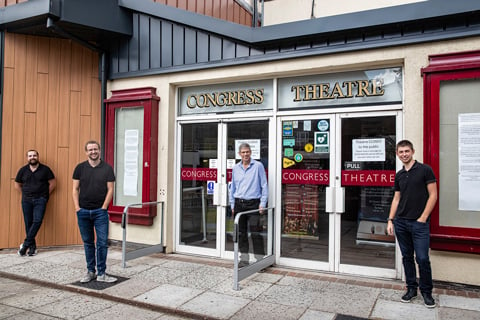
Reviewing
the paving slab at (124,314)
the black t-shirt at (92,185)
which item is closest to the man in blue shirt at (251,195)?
the paving slab at (124,314)

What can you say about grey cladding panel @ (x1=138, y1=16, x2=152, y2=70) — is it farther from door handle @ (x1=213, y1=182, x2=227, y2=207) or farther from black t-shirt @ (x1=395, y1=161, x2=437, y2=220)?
black t-shirt @ (x1=395, y1=161, x2=437, y2=220)

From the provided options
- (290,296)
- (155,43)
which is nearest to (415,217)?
(290,296)

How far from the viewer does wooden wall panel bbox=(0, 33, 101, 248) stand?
7.09 meters

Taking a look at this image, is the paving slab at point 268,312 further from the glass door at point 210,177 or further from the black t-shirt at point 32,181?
the black t-shirt at point 32,181

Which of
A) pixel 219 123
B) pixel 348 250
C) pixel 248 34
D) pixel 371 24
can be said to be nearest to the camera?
pixel 371 24

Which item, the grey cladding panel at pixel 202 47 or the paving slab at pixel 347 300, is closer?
the paving slab at pixel 347 300

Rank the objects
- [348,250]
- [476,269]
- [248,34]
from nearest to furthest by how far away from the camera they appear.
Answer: [476,269] < [348,250] < [248,34]

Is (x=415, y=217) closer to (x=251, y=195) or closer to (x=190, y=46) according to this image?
(x=251, y=195)

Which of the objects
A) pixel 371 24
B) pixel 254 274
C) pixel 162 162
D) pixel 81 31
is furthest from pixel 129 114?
pixel 371 24

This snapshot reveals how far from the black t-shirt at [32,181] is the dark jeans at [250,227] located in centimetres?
347

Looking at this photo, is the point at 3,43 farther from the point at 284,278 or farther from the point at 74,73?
the point at 284,278

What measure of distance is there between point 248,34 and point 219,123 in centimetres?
149

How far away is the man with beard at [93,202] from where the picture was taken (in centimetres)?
536

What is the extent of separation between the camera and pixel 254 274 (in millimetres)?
5816
